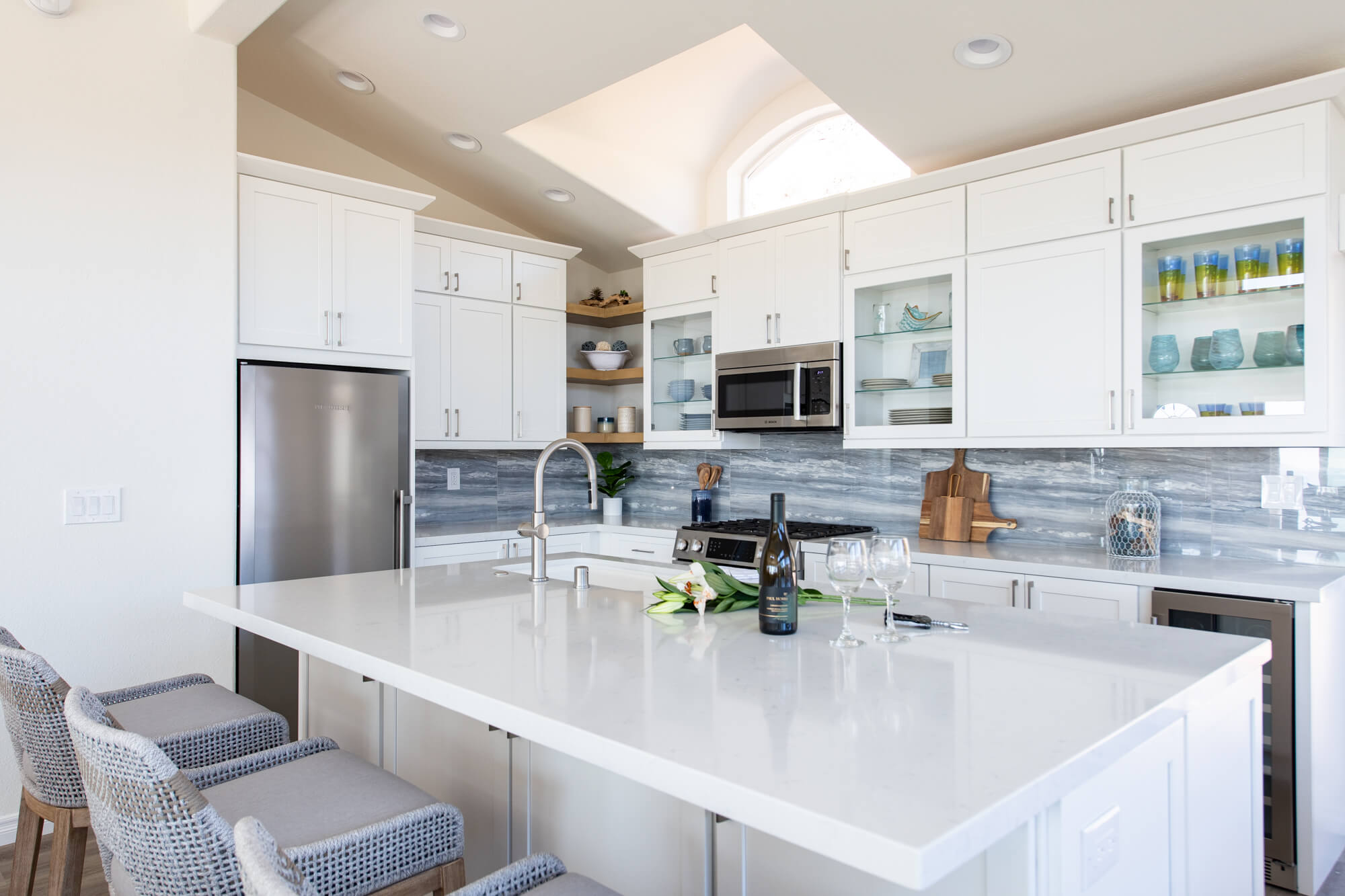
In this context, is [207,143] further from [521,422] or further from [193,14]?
[521,422]

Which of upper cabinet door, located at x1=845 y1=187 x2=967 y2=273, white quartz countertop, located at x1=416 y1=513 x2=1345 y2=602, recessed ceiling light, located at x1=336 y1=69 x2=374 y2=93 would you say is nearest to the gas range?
white quartz countertop, located at x1=416 y1=513 x2=1345 y2=602

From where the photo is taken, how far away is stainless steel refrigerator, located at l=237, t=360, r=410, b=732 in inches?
126

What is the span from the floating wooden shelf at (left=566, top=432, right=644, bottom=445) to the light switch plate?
2360 mm

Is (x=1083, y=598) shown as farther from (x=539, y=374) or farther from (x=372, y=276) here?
(x=372, y=276)

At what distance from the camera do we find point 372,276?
3.64 meters

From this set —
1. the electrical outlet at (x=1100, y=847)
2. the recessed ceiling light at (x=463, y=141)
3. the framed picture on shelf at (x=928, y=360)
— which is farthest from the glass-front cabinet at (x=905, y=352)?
the electrical outlet at (x=1100, y=847)

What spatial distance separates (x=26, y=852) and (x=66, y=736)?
18.5 inches

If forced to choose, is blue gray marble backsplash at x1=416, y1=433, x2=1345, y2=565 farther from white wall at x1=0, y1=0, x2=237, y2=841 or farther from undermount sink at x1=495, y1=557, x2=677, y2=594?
undermount sink at x1=495, y1=557, x2=677, y2=594

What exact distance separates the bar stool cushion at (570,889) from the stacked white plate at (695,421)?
323cm

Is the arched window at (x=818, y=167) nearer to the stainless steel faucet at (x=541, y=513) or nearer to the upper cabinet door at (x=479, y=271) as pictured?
the upper cabinet door at (x=479, y=271)

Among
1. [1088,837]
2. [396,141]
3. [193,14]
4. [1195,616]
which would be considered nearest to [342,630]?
[1088,837]

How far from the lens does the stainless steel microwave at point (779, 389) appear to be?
12.3 ft

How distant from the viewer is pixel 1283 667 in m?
2.29

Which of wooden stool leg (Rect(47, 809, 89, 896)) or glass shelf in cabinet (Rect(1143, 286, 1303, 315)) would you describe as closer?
wooden stool leg (Rect(47, 809, 89, 896))
